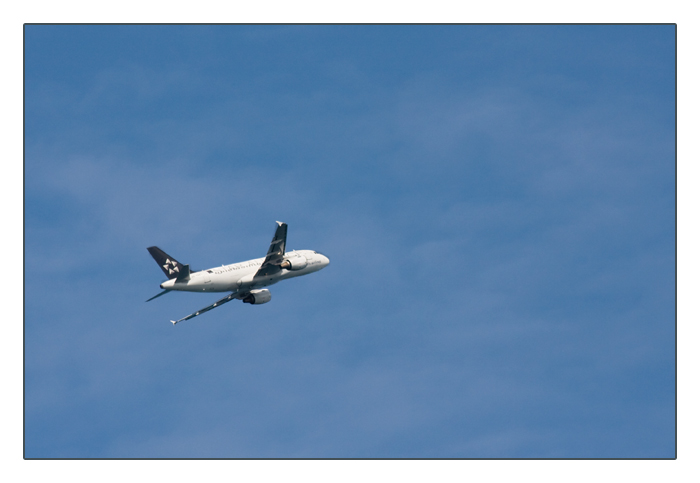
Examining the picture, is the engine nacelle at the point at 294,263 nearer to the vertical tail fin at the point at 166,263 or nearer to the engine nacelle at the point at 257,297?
the engine nacelle at the point at 257,297

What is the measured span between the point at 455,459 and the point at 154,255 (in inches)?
1580

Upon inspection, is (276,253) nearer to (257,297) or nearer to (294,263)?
(294,263)

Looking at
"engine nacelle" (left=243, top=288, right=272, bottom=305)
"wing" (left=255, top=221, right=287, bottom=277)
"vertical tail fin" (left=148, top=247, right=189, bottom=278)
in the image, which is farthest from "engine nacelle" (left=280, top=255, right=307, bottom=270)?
"vertical tail fin" (left=148, top=247, right=189, bottom=278)

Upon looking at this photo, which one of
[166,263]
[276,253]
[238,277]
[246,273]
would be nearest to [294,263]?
[276,253]

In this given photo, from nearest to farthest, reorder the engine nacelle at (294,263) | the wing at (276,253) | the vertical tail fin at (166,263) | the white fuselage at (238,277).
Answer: the white fuselage at (238,277), the vertical tail fin at (166,263), the wing at (276,253), the engine nacelle at (294,263)

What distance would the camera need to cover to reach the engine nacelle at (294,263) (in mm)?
127250

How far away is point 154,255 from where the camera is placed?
122250 millimetres

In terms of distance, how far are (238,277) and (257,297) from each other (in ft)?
15.5

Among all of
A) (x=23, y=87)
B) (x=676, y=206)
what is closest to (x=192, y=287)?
(x=23, y=87)

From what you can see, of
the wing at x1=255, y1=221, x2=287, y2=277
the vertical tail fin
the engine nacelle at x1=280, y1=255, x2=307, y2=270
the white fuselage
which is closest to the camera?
the white fuselage

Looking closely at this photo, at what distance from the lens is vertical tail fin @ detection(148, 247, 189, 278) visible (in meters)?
121

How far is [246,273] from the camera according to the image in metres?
125

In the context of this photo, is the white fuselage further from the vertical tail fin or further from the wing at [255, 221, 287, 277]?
the vertical tail fin

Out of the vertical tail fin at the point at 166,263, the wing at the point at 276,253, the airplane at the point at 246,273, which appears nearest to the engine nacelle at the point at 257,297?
the airplane at the point at 246,273
